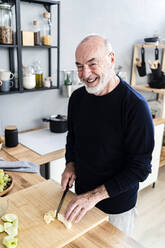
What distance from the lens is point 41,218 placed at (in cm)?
95

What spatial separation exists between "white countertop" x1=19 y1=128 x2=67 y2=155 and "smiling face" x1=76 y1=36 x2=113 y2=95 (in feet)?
2.52

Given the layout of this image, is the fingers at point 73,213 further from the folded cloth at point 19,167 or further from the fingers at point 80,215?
the folded cloth at point 19,167

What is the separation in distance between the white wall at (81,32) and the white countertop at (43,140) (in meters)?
0.14

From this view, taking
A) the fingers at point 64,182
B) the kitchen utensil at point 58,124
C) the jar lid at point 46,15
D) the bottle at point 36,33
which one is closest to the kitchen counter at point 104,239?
the fingers at point 64,182

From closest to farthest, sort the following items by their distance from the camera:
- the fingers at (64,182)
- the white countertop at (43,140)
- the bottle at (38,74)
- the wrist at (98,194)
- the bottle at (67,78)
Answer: the wrist at (98,194) → the fingers at (64,182) → the white countertop at (43,140) → the bottle at (38,74) → the bottle at (67,78)

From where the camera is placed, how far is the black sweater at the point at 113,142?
3.51 feet

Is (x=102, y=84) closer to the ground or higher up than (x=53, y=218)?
higher up

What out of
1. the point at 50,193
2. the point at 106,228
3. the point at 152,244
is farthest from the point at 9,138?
the point at 152,244

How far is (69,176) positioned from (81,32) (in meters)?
1.51

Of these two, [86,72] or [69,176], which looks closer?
[86,72]

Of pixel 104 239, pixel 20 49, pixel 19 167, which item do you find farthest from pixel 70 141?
pixel 20 49

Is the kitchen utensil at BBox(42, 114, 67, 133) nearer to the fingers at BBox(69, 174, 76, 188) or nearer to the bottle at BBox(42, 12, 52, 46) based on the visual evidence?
the bottle at BBox(42, 12, 52, 46)

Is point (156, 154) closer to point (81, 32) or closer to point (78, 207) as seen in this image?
point (81, 32)

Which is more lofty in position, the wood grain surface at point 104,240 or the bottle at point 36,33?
the bottle at point 36,33
